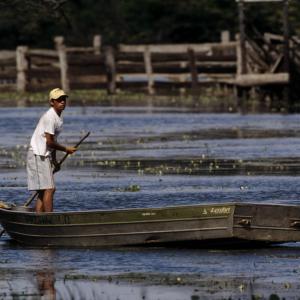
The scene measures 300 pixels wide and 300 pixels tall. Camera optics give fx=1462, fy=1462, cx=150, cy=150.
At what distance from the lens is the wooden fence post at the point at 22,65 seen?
5124cm

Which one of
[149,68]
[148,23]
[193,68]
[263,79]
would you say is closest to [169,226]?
[263,79]

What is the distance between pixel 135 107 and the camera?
4347 cm

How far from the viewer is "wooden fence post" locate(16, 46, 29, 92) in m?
51.2

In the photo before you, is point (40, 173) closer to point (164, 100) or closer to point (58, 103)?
point (58, 103)

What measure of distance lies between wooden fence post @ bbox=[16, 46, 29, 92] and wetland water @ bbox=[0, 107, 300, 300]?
8416 mm

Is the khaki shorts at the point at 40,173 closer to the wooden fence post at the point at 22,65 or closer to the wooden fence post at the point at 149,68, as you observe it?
the wooden fence post at the point at 149,68

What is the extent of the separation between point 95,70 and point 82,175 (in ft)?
94.7

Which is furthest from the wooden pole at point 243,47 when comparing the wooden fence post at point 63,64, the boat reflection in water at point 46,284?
the boat reflection in water at point 46,284

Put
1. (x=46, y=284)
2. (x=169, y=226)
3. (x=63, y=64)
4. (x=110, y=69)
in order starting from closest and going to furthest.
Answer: (x=46, y=284)
(x=169, y=226)
(x=63, y=64)
(x=110, y=69)

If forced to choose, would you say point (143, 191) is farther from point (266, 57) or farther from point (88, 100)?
point (88, 100)

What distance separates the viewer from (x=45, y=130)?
16219 millimetres

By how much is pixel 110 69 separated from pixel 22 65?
3.18 m

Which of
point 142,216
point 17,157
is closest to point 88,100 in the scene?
point 17,157

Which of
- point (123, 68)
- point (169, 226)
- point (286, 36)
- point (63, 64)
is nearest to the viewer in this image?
point (169, 226)
